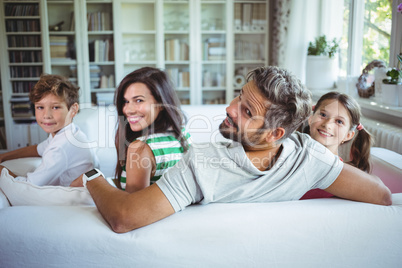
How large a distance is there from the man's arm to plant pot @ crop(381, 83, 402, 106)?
1.34m

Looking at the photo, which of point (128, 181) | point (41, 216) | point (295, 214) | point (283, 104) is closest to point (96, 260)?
point (41, 216)

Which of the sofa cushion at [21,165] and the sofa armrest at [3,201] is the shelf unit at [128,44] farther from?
the sofa armrest at [3,201]

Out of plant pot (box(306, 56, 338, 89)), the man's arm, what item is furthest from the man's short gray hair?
plant pot (box(306, 56, 338, 89))

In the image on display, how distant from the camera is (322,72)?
362cm

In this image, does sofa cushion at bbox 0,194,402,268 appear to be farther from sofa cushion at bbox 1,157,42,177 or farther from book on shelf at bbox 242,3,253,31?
book on shelf at bbox 242,3,253,31

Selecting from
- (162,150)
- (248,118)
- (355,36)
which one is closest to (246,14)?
(355,36)

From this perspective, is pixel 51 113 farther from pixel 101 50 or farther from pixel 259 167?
pixel 101 50

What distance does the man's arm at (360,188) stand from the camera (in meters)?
1.03

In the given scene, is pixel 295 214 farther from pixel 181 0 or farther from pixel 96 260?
pixel 181 0

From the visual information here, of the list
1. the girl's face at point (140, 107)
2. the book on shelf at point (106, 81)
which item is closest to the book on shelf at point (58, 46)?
the book on shelf at point (106, 81)

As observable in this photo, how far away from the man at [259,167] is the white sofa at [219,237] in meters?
0.04

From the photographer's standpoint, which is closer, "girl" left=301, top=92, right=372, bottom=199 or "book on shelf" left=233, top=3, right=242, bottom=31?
"girl" left=301, top=92, right=372, bottom=199

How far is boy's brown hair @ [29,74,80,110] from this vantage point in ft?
6.06

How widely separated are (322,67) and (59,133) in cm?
270
